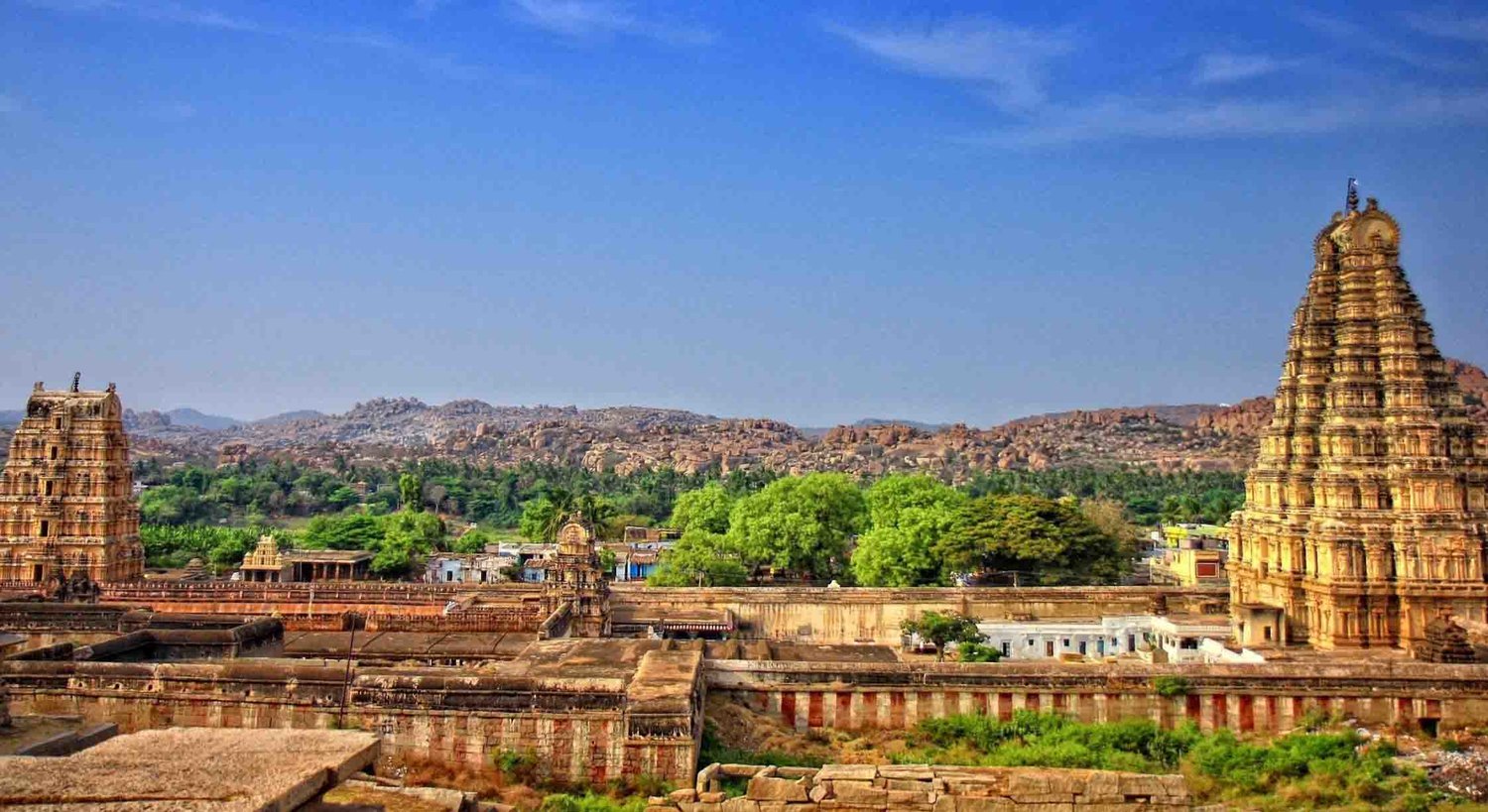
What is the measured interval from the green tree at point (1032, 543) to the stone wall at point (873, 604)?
5033 millimetres

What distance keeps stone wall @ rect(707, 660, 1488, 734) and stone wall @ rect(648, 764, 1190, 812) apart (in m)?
8.95

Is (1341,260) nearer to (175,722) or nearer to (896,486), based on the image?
(896,486)

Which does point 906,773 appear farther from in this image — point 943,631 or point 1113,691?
point 943,631

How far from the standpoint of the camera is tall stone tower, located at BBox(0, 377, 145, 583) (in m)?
41.3

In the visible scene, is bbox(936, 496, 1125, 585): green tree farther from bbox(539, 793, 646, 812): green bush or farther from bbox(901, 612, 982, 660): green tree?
bbox(539, 793, 646, 812): green bush

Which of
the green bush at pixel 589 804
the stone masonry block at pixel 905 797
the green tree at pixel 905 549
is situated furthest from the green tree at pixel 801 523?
the stone masonry block at pixel 905 797

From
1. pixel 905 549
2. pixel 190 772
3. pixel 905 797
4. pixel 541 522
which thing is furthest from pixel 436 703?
pixel 541 522

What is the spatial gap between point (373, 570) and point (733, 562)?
20.5 m

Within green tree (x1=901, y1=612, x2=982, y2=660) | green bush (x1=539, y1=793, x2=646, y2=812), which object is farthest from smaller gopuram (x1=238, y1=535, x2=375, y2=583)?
→ green bush (x1=539, y1=793, x2=646, y2=812)

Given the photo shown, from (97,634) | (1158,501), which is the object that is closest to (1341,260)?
(97,634)

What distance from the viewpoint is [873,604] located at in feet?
129

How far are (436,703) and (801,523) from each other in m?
31.9

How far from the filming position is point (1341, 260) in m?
34.0

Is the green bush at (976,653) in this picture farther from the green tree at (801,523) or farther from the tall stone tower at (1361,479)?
the green tree at (801,523)
